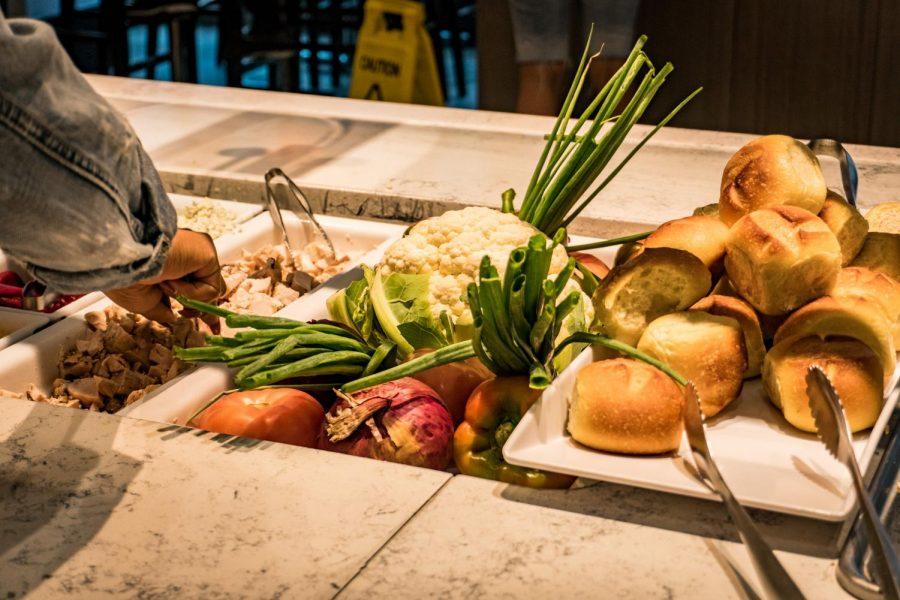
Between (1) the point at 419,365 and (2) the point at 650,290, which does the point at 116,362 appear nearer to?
(1) the point at 419,365

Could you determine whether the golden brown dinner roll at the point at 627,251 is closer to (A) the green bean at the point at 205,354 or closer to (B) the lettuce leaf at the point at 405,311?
(B) the lettuce leaf at the point at 405,311

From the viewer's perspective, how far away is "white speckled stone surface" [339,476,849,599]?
805 mm

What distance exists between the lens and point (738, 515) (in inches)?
31.6

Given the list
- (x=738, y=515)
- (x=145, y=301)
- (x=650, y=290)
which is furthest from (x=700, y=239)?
(x=145, y=301)

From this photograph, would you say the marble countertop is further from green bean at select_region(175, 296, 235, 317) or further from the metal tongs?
green bean at select_region(175, 296, 235, 317)

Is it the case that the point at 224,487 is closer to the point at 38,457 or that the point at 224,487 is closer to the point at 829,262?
the point at 38,457

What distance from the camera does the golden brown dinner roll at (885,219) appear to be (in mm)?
1275

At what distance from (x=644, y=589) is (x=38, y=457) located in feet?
1.89

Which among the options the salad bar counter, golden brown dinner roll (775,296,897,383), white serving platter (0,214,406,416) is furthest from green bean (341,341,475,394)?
golden brown dinner roll (775,296,897,383)

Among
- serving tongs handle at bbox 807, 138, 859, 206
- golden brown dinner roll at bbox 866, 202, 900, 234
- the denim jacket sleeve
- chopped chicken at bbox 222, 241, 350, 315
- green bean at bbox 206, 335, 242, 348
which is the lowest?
chopped chicken at bbox 222, 241, 350, 315

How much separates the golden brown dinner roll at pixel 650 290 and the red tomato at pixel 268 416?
329mm

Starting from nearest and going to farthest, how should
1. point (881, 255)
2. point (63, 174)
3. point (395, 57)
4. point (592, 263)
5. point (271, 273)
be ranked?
1. point (63, 174)
2. point (881, 255)
3. point (592, 263)
4. point (271, 273)
5. point (395, 57)

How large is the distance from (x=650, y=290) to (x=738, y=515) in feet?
1.16

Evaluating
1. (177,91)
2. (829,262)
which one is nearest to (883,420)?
(829,262)
